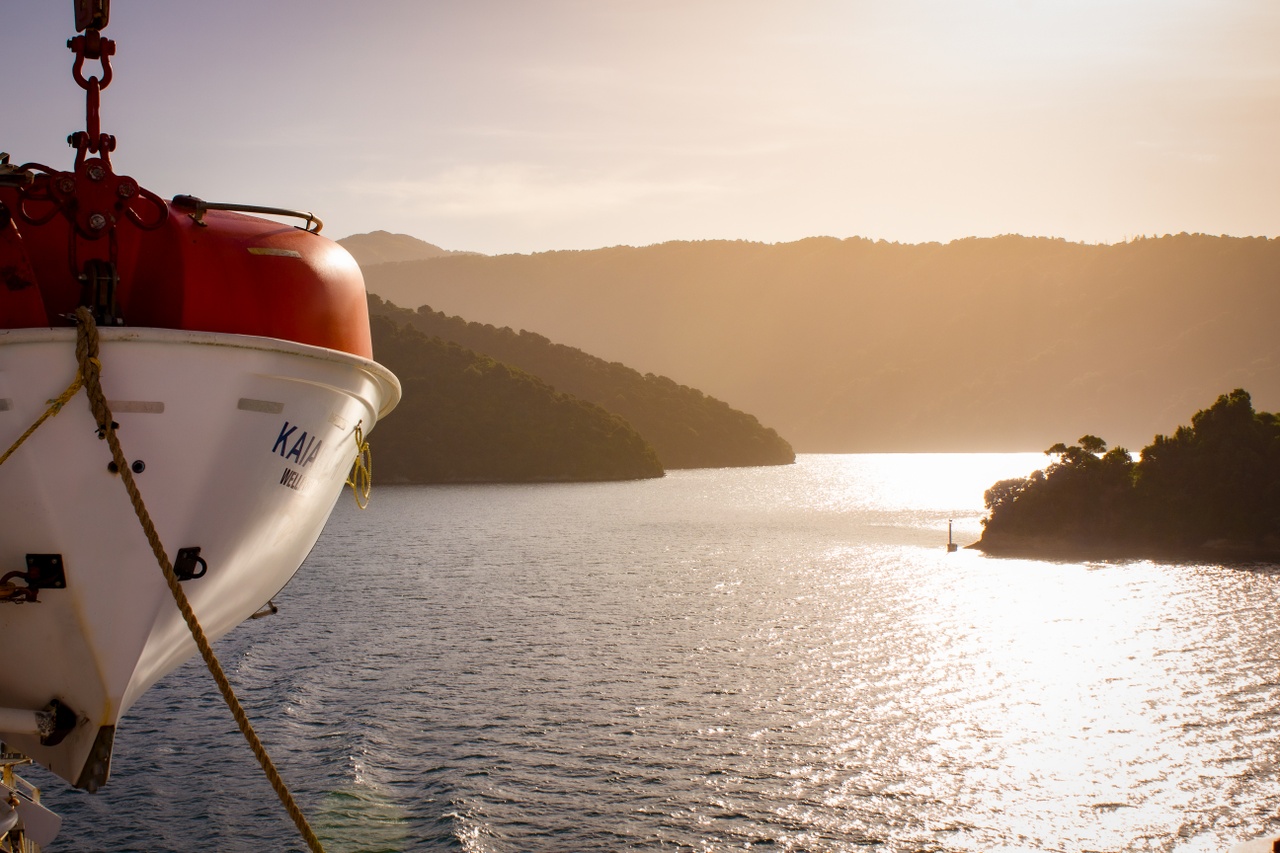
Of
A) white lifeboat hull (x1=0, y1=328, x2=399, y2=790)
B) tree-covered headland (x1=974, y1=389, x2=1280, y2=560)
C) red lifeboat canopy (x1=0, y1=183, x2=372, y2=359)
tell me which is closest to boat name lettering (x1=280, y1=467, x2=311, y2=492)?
white lifeboat hull (x1=0, y1=328, x2=399, y2=790)

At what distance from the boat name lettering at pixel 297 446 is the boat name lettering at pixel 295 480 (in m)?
0.08

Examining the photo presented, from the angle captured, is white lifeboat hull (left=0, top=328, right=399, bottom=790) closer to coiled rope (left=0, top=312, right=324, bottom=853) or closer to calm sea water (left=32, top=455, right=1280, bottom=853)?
coiled rope (left=0, top=312, right=324, bottom=853)

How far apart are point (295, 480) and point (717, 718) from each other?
3295 centimetres

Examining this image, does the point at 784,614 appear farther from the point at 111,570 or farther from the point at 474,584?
the point at 111,570

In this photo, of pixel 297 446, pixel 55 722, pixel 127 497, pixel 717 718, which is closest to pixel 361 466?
pixel 297 446

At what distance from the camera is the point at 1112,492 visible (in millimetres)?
95875

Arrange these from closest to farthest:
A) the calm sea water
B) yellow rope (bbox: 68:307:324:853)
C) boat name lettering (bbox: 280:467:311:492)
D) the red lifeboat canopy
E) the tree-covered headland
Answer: yellow rope (bbox: 68:307:324:853) < the red lifeboat canopy < boat name lettering (bbox: 280:467:311:492) < the calm sea water < the tree-covered headland

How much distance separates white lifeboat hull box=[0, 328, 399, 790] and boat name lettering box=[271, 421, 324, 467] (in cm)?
1

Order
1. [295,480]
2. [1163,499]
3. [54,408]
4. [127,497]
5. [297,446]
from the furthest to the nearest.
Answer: [1163,499], [295,480], [297,446], [127,497], [54,408]

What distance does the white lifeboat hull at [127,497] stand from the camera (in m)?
5.68

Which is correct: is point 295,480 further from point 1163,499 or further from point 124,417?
point 1163,499

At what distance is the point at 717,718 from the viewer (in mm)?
37406

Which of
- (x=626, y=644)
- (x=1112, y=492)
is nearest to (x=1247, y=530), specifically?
(x=1112, y=492)

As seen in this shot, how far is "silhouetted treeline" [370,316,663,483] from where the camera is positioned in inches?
7126
